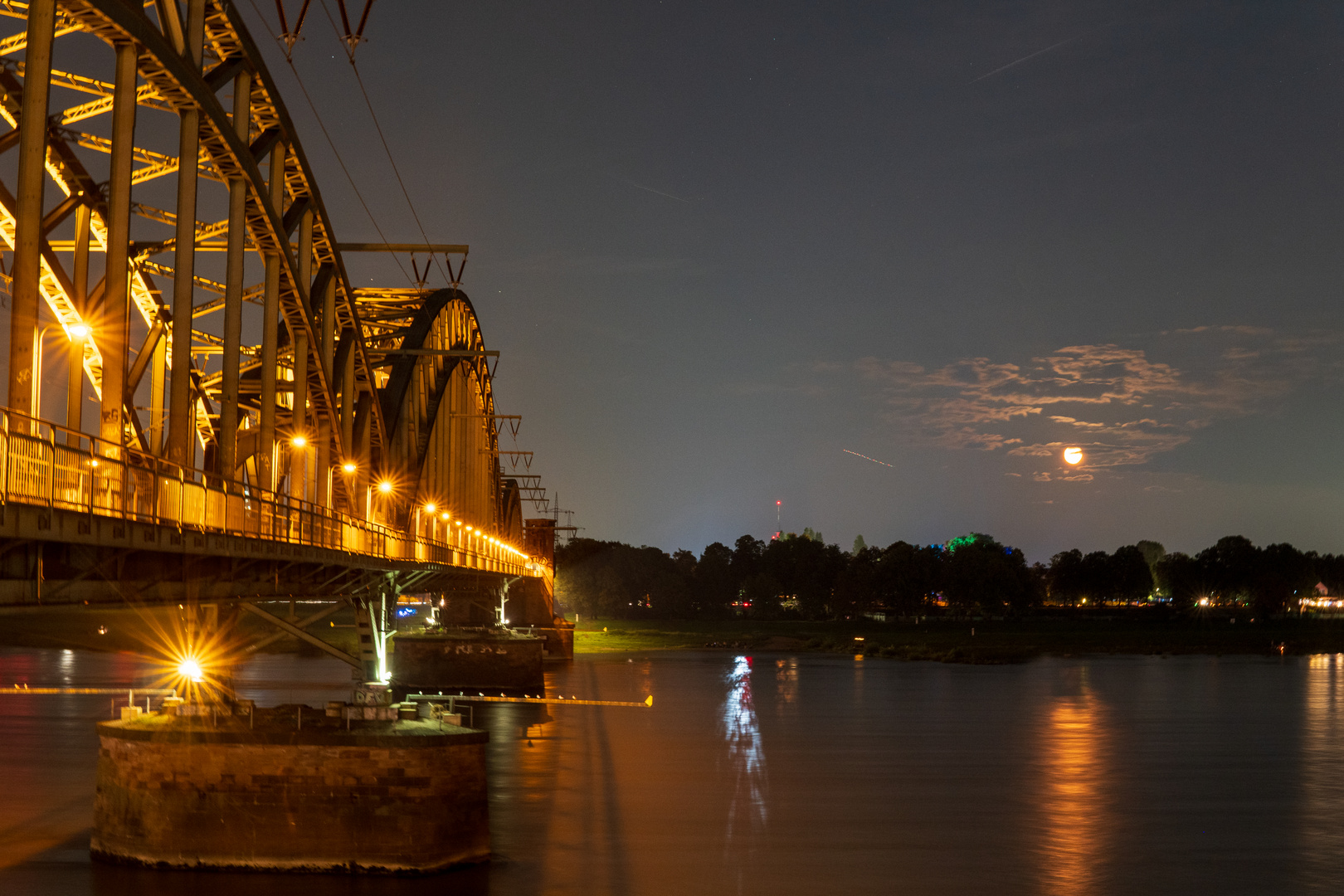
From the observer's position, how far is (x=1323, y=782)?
46.2 meters

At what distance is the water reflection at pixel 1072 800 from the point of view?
30109 millimetres

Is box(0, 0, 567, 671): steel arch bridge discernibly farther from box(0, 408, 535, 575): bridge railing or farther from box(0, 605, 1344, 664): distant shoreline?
box(0, 605, 1344, 664): distant shoreline

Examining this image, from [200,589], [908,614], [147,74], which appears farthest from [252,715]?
[908,614]

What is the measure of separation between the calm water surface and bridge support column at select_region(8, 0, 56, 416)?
9.62 metres

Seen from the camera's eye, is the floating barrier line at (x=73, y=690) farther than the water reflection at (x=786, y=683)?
No

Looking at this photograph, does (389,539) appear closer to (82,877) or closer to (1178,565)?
(82,877)

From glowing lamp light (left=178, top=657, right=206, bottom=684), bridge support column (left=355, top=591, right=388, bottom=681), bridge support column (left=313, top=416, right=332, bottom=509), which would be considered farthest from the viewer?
bridge support column (left=355, top=591, right=388, bottom=681)

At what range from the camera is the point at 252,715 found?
23.0 m

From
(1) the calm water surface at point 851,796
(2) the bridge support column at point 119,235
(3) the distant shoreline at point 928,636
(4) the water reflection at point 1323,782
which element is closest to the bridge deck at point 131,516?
(2) the bridge support column at point 119,235

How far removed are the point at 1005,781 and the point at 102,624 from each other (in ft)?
347

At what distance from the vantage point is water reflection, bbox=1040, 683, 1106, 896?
98.8 feet

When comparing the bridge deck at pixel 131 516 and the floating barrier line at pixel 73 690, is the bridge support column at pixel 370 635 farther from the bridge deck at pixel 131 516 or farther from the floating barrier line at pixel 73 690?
the floating barrier line at pixel 73 690

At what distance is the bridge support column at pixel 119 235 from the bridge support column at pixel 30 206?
2827 millimetres

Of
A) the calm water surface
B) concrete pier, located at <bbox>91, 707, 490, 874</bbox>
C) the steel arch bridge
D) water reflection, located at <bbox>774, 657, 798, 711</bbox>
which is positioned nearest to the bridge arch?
the steel arch bridge
